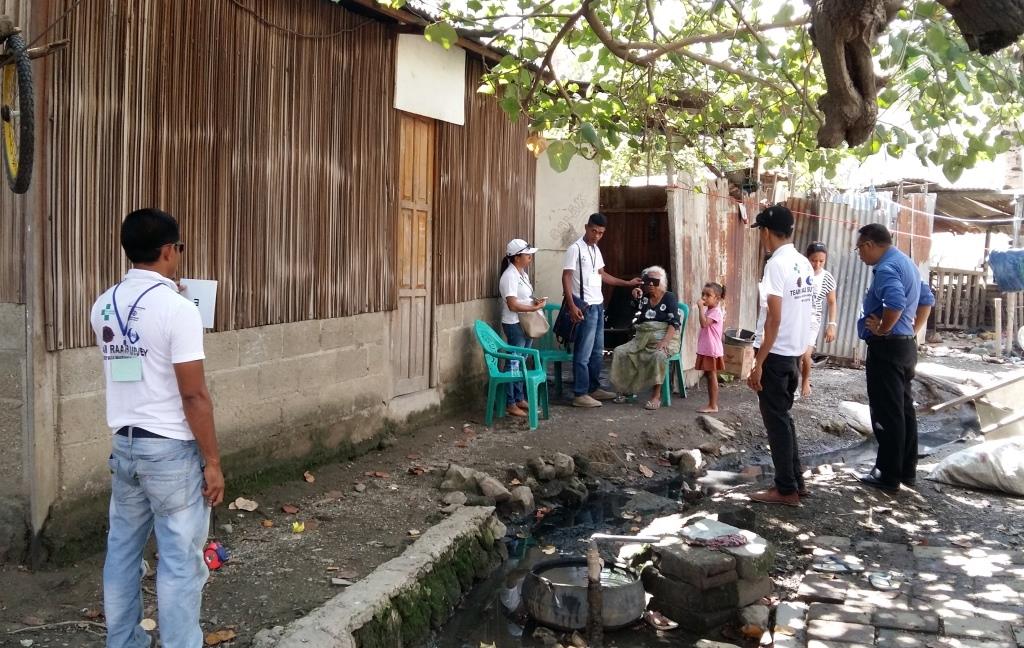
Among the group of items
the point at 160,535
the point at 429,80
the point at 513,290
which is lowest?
the point at 160,535

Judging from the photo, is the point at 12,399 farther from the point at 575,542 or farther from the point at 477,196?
the point at 477,196

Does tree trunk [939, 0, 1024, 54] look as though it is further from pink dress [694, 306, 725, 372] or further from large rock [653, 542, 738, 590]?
pink dress [694, 306, 725, 372]

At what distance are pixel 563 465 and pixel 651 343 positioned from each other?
236cm

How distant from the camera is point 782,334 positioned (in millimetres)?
5980

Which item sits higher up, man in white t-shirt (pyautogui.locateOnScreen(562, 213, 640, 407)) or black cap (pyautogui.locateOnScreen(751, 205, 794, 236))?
black cap (pyautogui.locateOnScreen(751, 205, 794, 236))

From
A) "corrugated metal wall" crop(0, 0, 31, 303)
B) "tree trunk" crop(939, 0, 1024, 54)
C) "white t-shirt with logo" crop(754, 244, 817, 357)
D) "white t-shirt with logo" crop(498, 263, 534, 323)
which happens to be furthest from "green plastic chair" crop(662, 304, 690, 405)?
"corrugated metal wall" crop(0, 0, 31, 303)

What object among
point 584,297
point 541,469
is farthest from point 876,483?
point 584,297

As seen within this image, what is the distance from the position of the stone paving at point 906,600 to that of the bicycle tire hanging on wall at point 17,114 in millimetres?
4102

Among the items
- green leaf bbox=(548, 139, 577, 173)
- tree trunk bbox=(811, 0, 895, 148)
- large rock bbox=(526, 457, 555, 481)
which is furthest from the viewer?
large rock bbox=(526, 457, 555, 481)

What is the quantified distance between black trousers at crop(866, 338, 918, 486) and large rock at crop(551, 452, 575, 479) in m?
2.43

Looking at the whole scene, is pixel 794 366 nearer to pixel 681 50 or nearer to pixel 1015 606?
pixel 1015 606

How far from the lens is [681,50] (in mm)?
6469

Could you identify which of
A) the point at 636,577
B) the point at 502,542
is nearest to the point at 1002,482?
the point at 636,577

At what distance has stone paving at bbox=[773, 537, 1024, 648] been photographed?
4.07m
